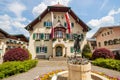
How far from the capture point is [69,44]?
31734 mm

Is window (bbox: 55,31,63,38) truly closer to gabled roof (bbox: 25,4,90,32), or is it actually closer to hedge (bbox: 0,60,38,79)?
gabled roof (bbox: 25,4,90,32)

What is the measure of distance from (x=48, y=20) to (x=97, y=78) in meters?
22.3

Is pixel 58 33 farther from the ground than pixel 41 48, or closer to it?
farther from the ground

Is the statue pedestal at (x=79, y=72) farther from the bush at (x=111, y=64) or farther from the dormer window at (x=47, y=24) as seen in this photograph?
the dormer window at (x=47, y=24)

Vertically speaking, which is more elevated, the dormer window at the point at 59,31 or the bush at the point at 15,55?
the dormer window at the point at 59,31

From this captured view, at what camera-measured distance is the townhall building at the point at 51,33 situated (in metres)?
30.9

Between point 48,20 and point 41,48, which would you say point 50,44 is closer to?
point 41,48

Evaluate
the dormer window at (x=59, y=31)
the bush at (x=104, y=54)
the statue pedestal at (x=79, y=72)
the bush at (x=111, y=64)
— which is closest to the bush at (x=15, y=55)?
the statue pedestal at (x=79, y=72)

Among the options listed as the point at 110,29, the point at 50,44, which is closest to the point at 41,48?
the point at 50,44

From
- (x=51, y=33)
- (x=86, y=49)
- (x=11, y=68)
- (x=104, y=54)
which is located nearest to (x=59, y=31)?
(x=51, y=33)

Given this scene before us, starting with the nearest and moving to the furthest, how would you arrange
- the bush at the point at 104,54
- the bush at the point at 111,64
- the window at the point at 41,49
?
the bush at the point at 111,64 → the bush at the point at 104,54 → the window at the point at 41,49

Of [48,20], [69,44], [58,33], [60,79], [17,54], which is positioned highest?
[48,20]

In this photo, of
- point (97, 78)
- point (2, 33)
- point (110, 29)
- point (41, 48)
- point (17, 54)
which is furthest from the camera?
point (2, 33)

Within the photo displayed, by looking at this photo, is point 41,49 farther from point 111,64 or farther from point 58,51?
point 111,64
